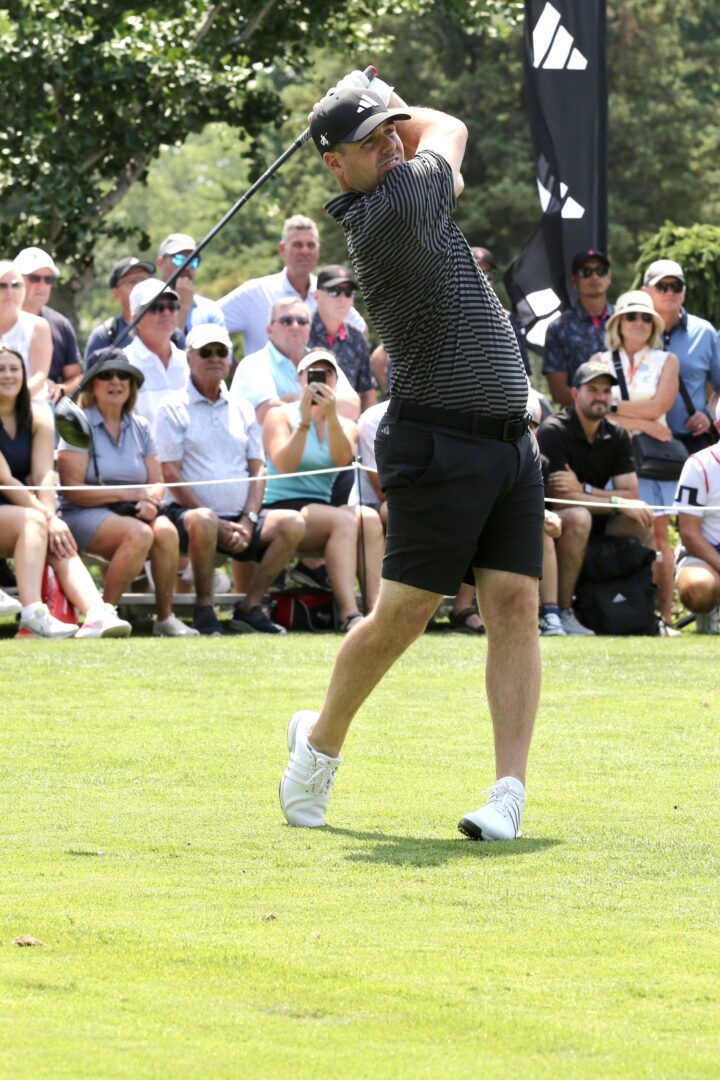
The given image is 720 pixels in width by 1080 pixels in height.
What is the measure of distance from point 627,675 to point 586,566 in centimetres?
290

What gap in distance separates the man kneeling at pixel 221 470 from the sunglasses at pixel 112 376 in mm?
446

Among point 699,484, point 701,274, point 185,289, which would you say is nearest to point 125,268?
point 185,289

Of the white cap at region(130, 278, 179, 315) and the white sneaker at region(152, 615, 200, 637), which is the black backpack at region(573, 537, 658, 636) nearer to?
the white sneaker at region(152, 615, 200, 637)

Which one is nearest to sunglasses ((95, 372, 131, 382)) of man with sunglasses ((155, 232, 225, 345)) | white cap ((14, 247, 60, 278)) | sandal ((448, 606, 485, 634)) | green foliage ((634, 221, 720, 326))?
white cap ((14, 247, 60, 278))

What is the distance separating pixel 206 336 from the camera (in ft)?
41.8

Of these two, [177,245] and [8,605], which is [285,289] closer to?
[177,245]

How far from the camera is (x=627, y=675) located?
10180 mm

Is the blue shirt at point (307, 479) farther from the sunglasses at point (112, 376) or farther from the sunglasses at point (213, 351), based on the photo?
the sunglasses at point (112, 376)

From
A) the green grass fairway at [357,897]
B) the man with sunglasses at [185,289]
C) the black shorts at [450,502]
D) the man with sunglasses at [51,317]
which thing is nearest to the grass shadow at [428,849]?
the green grass fairway at [357,897]

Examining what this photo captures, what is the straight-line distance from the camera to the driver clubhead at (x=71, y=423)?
11562 mm

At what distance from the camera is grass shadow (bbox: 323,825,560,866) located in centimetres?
550

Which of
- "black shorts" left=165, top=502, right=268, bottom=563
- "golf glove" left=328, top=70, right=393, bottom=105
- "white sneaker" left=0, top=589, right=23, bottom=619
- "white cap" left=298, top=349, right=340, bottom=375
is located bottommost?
"white sneaker" left=0, top=589, right=23, bottom=619

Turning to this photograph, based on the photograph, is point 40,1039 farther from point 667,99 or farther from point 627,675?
point 667,99

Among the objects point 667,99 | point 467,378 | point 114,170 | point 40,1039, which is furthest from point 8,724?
point 667,99
